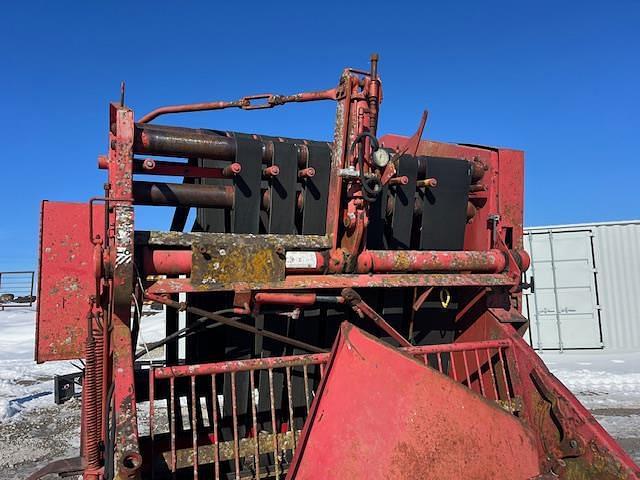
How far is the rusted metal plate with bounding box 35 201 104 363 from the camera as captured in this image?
3.34m

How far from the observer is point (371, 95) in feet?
9.96

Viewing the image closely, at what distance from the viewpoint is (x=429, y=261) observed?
3.22 m

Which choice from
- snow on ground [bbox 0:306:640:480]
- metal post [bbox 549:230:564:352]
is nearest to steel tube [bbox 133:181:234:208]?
snow on ground [bbox 0:306:640:480]

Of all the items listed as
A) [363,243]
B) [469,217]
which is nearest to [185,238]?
[363,243]

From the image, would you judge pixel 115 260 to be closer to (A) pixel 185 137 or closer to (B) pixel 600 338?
(A) pixel 185 137

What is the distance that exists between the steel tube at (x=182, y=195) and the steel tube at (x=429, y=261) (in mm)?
917

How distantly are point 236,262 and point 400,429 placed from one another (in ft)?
4.03

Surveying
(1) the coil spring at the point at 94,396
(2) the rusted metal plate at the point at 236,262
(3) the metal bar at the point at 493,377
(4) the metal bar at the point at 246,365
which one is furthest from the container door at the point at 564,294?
(1) the coil spring at the point at 94,396

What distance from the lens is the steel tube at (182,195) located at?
112 inches

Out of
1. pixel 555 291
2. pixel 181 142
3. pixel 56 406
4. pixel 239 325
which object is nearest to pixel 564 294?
pixel 555 291

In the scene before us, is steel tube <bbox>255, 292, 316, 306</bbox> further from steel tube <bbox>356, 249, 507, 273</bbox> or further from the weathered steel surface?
steel tube <bbox>356, 249, 507, 273</bbox>

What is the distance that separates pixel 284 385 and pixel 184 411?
373 centimetres

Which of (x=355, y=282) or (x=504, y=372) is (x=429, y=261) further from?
(x=504, y=372)

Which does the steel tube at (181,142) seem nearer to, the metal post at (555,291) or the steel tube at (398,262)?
the steel tube at (398,262)
